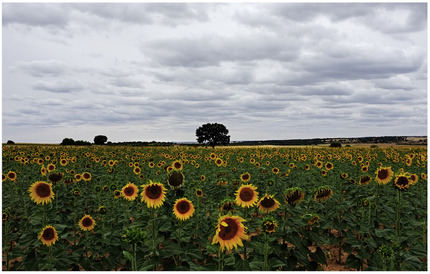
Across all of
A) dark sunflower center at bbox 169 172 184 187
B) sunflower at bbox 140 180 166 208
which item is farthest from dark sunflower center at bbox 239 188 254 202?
dark sunflower center at bbox 169 172 184 187

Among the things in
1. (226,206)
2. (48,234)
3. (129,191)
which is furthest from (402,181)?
(48,234)

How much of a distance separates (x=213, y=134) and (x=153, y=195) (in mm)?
84283

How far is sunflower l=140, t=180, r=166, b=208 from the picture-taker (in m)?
5.61

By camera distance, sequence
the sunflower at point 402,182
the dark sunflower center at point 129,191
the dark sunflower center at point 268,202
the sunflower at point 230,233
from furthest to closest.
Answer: the dark sunflower center at point 129,191 < the sunflower at point 402,182 < the dark sunflower center at point 268,202 < the sunflower at point 230,233

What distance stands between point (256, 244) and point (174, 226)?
2241mm

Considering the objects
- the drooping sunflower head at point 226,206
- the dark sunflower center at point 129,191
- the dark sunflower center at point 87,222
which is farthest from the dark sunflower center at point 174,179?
the dark sunflower center at point 87,222

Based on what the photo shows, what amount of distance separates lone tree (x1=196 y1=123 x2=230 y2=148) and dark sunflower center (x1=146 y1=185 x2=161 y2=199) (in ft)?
273

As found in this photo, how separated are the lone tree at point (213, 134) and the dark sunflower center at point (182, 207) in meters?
83.3

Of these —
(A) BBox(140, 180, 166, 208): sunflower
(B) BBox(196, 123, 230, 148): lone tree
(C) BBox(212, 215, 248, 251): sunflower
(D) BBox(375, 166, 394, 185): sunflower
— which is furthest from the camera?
(B) BBox(196, 123, 230, 148): lone tree

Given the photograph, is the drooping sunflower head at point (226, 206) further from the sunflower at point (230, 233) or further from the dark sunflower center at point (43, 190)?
the dark sunflower center at point (43, 190)

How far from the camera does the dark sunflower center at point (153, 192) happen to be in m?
5.67

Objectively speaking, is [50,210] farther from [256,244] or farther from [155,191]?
[256,244]

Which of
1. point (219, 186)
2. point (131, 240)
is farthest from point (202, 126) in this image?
point (131, 240)

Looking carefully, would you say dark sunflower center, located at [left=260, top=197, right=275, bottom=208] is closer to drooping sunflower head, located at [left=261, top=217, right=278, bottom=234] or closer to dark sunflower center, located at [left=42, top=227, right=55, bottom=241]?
drooping sunflower head, located at [left=261, top=217, right=278, bottom=234]
